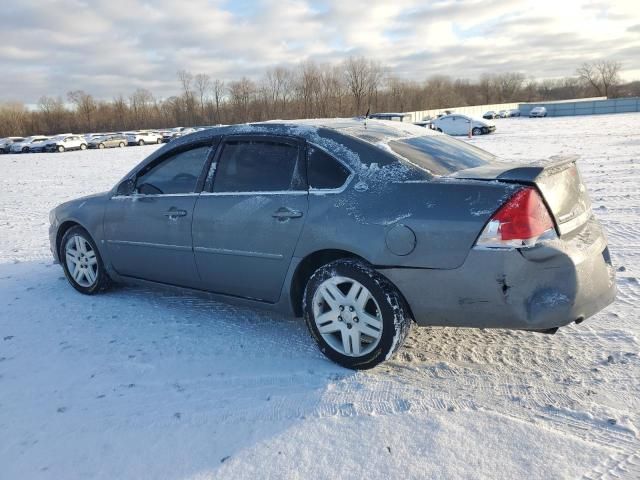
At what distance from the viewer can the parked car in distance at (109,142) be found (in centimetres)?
4491

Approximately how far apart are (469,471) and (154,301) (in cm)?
322

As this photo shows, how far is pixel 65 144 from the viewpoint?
141 ft

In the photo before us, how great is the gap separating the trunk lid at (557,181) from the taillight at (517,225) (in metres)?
0.11

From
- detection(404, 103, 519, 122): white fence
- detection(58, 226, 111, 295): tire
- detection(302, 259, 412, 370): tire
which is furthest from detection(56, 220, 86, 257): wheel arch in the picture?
detection(404, 103, 519, 122): white fence

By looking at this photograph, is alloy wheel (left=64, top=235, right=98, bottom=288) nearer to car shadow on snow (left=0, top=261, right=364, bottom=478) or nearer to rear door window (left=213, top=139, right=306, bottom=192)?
car shadow on snow (left=0, top=261, right=364, bottom=478)

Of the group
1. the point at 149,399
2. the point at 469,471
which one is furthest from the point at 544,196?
the point at 149,399

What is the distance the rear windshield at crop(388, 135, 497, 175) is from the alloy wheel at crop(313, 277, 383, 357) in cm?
87

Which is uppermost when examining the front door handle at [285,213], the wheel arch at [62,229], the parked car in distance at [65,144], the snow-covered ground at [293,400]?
the parked car in distance at [65,144]

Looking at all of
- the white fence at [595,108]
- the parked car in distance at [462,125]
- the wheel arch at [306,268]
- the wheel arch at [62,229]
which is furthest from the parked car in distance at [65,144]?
the white fence at [595,108]

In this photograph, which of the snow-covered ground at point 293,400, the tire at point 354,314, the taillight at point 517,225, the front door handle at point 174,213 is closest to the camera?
the snow-covered ground at point 293,400

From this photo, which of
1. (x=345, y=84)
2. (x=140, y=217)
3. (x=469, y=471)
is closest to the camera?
(x=469, y=471)

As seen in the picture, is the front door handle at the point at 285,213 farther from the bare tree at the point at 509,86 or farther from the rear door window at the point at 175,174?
the bare tree at the point at 509,86

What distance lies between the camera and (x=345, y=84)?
80312 mm

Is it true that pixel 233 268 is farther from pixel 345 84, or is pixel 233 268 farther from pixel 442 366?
pixel 345 84
